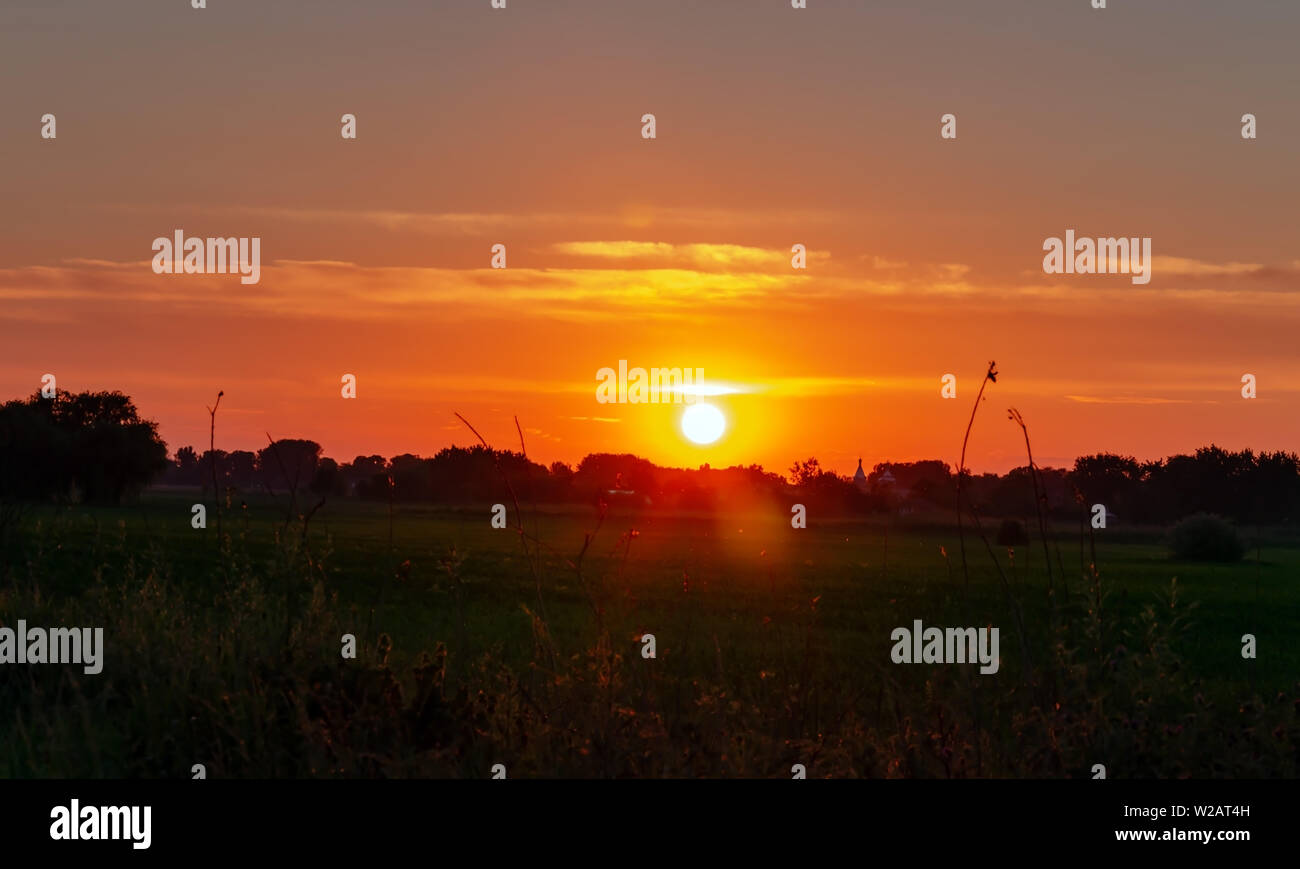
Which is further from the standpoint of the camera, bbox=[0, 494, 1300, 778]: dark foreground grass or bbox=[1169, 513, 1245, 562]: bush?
bbox=[1169, 513, 1245, 562]: bush

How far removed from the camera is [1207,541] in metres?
61.1

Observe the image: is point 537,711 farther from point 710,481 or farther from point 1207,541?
point 710,481

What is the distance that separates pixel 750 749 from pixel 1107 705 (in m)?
2.58

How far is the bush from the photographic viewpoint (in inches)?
2399

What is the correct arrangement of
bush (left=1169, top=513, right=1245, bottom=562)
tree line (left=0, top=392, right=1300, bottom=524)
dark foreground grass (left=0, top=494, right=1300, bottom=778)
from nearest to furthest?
1. dark foreground grass (left=0, top=494, right=1300, bottom=778)
2. bush (left=1169, top=513, right=1245, bottom=562)
3. tree line (left=0, top=392, right=1300, bottom=524)

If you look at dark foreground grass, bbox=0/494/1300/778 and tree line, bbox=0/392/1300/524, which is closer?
dark foreground grass, bbox=0/494/1300/778

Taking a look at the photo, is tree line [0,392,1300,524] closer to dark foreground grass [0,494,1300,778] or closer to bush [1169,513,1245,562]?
bush [1169,513,1245,562]

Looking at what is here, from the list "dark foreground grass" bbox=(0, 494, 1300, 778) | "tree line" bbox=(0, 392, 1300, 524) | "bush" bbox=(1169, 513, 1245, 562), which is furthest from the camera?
"tree line" bbox=(0, 392, 1300, 524)

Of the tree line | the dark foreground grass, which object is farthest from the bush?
the dark foreground grass

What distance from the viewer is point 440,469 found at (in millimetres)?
104812

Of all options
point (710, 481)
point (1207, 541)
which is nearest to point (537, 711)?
point (1207, 541)

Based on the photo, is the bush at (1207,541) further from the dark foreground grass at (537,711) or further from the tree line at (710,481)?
the dark foreground grass at (537,711)
